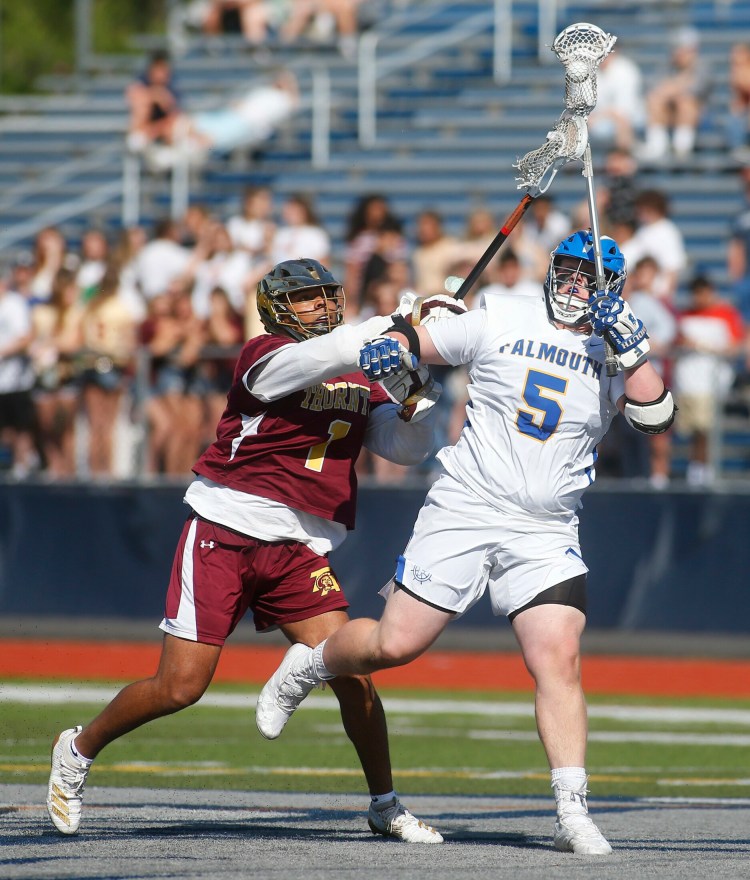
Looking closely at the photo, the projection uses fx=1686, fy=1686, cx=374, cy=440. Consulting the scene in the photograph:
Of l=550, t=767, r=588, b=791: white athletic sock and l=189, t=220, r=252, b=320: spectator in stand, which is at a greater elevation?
l=189, t=220, r=252, b=320: spectator in stand

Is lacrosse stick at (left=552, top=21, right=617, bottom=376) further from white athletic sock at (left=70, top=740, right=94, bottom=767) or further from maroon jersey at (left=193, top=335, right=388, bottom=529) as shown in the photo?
white athletic sock at (left=70, top=740, right=94, bottom=767)

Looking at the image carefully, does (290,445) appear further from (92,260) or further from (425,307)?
(92,260)

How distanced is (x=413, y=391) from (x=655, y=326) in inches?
281

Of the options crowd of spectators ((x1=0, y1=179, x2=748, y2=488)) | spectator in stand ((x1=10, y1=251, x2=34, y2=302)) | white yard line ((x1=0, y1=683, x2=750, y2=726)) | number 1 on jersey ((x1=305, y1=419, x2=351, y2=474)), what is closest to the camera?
number 1 on jersey ((x1=305, y1=419, x2=351, y2=474))

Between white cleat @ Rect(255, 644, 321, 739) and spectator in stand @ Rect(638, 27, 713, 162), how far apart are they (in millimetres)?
11330

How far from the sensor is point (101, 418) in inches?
552

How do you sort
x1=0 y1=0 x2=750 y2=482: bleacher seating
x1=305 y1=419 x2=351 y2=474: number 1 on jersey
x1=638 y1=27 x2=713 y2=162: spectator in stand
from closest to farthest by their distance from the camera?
x1=305 y1=419 x2=351 y2=474: number 1 on jersey → x1=638 y1=27 x2=713 y2=162: spectator in stand → x1=0 y1=0 x2=750 y2=482: bleacher seating

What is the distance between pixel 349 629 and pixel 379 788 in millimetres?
696

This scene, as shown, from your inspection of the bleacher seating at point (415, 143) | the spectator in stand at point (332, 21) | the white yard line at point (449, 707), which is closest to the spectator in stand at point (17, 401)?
the white yard line at point (449, 707)

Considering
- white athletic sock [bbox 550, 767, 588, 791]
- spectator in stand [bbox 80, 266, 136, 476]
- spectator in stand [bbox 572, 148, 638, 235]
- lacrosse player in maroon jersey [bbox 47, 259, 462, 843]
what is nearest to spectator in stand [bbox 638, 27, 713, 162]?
spectator in stand [bbox 572, 148, 638, 235]

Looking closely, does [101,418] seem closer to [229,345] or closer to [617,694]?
[229,345]

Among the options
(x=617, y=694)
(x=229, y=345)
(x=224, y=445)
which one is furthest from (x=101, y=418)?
(x=224, y=445)

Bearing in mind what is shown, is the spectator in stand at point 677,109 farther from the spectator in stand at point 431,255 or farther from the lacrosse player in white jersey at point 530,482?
the lacrosse player in white jersey at point 530,482

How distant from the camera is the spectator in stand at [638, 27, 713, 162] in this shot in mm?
16609
